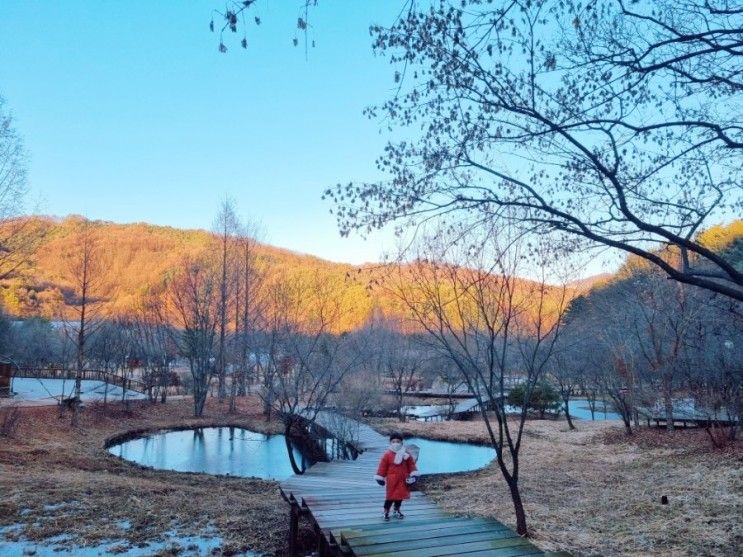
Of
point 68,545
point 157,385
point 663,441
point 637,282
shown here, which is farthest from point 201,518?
point 157,385

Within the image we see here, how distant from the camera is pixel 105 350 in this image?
24719 mm

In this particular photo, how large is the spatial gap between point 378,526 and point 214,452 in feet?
36.4

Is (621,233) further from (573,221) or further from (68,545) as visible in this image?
(68,545)

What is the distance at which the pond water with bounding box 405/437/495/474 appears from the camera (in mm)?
11727

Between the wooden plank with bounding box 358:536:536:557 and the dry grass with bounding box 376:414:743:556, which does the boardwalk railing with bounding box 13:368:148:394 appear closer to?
the dry grass with bounding box 376:414:743:556

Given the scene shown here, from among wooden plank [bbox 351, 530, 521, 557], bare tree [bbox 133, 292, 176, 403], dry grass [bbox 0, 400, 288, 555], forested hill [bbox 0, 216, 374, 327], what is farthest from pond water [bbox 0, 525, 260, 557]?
bare tree [bbox 133, 292, 176, 403]

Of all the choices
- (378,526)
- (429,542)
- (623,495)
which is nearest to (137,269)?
(623,495)

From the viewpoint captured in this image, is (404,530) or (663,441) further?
(663,441)

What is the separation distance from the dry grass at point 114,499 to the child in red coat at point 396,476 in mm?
1625

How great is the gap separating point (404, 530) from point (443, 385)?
31.3 metres

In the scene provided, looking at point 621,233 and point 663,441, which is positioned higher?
point 621,233

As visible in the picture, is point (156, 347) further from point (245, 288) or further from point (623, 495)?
point (623, 495)

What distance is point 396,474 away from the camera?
477 centimetres

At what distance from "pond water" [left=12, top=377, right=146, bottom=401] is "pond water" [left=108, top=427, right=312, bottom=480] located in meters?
6.09
